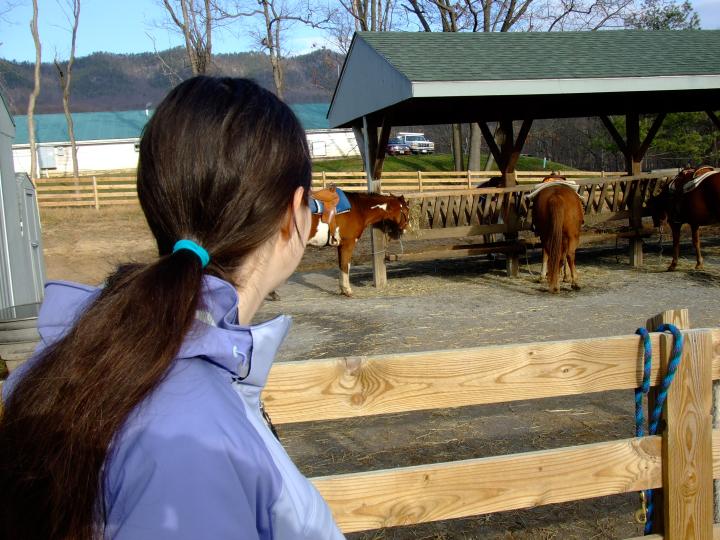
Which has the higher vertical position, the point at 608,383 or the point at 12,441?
the point at 12,441

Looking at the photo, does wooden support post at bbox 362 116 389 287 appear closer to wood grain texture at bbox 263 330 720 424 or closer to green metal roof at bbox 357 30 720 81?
green metal roof at bbox 357 30 720 81

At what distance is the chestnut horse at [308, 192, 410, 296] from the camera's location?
35.7 ft

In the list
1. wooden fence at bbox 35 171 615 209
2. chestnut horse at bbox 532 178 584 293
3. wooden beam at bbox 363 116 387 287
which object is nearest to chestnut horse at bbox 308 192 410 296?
wooden beam at bbox 363 116 387 287

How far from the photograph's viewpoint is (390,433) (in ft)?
15.6

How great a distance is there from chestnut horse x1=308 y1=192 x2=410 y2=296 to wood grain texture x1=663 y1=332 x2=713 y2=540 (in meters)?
8.45

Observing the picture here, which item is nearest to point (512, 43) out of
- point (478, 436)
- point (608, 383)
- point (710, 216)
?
point (710, 216)

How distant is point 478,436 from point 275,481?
3.88 m

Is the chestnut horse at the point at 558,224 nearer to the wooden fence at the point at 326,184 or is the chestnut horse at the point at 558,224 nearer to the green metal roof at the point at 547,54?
the green metal roof at the point at 547,54

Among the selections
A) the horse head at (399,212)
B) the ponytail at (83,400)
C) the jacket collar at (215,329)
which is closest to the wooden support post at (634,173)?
the horse head at (399,212)

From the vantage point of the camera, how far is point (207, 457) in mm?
837

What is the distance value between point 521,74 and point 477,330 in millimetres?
4740

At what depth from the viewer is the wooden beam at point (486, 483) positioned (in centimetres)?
211

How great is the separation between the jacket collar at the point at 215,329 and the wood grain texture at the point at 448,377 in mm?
1053

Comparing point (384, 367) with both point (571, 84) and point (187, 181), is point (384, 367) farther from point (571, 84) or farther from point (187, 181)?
point (571, 84)
